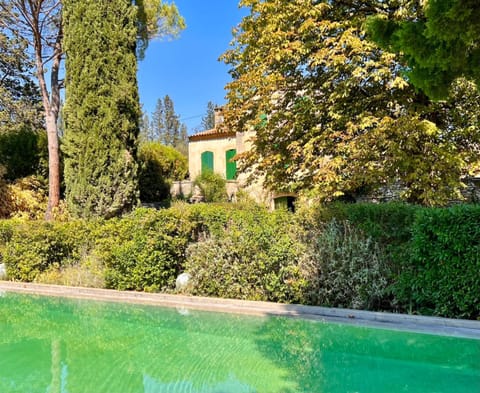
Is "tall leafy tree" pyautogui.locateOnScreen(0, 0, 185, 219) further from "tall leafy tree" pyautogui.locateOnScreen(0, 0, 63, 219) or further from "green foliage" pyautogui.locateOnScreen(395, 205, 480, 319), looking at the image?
"green foliage" pyautogui.locateOnScreen(395, 205, 480, 319)

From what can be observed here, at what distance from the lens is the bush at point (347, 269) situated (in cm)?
648

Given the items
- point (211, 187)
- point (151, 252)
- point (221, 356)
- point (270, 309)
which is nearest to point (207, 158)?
point (211, 187)

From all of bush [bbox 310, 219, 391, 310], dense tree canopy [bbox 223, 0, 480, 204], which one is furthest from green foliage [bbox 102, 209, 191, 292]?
dense tree canopy [bbox 223, 0, 480, 204]

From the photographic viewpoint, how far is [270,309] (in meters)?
6.76

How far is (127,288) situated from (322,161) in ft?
17.6

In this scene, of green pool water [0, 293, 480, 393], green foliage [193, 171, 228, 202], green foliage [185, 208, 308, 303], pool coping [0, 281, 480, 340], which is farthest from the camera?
green foliage [193, 171, 228, 202]

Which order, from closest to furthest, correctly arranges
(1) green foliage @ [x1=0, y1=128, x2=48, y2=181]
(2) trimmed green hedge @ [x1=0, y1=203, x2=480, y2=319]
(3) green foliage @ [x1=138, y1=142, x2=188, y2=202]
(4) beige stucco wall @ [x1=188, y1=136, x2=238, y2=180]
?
(2) trimmed green hedge @ [x1=0, y1=203, x2=480, y2=319]
(1) green foliage @ [x1=0, y1=128, x2=48, y2=181]
(3) green foliage @ [x1=138, y1=142, x2=188, y2=202]
(4) beige stucco wall @ [x1=188, y1=136, x2=238, y2=180]

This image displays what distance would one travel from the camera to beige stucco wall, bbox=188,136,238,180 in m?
26.2

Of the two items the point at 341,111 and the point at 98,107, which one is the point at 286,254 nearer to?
the point at 341,111

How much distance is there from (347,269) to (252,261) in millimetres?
1719

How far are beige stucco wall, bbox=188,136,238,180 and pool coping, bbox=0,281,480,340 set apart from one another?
56.7 feet

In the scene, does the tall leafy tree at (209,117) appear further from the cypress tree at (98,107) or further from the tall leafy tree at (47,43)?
the cypress tree at (98,107)

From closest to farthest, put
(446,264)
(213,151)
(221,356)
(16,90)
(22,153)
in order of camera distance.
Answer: (221,356)
(446,264)
(22,153)
(16,90)
(213,151)

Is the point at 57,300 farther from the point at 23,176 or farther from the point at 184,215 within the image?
the point at 23,176
